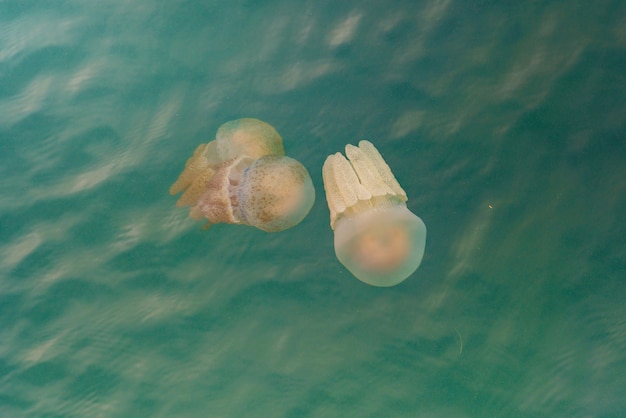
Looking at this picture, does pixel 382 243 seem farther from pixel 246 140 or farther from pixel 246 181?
pixel 246 140

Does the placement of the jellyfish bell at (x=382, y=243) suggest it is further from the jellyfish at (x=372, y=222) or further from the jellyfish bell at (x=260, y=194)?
the jellyfish bell at (x=260, y=194)

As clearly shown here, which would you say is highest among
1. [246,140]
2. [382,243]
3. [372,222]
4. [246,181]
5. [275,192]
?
[246,140]

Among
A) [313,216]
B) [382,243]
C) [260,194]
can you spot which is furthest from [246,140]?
[382,243]

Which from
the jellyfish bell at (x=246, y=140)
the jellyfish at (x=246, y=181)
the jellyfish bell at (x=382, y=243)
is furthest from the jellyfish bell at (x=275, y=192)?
the jellyfish bell at (x=382, y=243)

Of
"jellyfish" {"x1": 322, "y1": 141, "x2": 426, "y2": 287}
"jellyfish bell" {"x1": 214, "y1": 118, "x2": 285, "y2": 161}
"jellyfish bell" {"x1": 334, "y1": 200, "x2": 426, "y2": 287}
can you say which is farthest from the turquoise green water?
"jellyfish bell" {"x1": 334, "y1": 200, "x2": 426, "y2": 287}

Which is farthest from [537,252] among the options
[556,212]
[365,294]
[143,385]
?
[143,385]

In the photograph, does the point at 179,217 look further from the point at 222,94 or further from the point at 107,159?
the point at 222,94

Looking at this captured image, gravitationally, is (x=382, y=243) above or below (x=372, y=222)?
below
